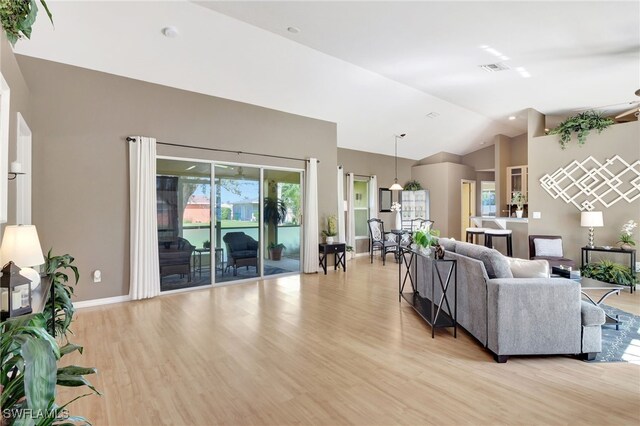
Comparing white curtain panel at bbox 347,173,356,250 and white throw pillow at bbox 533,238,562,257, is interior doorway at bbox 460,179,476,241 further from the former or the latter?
white throw pillow at bbox 533,238,562,257

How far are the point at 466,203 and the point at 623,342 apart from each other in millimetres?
8388

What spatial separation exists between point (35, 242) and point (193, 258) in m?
3.24

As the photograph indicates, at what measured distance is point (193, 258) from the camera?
5.66 metres

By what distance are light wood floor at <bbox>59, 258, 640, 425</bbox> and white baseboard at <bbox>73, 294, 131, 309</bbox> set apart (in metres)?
0.37

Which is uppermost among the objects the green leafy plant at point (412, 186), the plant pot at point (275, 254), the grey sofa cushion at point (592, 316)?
the green leafy plant at point (412, 186)

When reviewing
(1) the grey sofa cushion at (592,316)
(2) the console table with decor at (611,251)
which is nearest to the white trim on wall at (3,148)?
(1) the grey sofa cushion at (592,316)

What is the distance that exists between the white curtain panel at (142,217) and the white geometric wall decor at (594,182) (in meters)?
7.43

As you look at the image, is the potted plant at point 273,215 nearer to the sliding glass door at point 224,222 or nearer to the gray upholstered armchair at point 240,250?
the sliding glass door at point 224,222

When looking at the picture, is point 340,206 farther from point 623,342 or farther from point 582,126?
point 623,342

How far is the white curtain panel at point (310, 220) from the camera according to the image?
7.04 metres

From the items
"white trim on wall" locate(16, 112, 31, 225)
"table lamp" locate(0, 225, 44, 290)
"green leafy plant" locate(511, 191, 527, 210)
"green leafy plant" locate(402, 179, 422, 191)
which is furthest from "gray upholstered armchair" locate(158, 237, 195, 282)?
"green leafy plant" locate(511, 191, 527, 210)

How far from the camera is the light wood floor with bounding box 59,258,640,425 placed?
223 cm

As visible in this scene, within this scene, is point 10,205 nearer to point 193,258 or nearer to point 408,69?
point 193,258

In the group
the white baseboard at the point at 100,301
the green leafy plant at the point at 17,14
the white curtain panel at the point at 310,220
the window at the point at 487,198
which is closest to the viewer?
the green leafy plant at the point at 17,14
